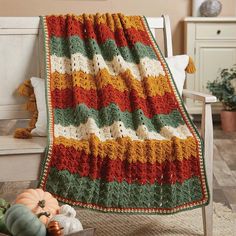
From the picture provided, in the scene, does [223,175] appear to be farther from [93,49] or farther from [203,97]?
[93,49]

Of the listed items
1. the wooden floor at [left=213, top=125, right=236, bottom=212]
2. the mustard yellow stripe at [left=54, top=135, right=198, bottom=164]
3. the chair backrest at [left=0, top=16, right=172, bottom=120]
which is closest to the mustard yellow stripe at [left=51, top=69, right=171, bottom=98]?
the chair backrest at [left=0, top=16, right=172, bottom=120]

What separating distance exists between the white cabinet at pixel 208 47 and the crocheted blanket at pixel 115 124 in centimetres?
167

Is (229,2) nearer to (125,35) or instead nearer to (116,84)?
(125,35)

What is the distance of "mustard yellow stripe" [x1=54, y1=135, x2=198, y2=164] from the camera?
72.5 inches

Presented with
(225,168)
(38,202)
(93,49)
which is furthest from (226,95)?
(38,202)

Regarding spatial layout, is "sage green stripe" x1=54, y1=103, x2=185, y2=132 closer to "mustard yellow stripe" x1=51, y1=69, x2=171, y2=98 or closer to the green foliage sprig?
"mustard yellow stripe" x1=51, y1=69, x2=171, y2=98

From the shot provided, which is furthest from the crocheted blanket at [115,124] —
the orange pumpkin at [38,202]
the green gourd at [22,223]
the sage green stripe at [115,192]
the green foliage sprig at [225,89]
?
the green foliage sprig at [225,89]

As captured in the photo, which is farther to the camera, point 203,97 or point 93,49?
point 93,49

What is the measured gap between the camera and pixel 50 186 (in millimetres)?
1853

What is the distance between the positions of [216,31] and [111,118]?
7.48 ft

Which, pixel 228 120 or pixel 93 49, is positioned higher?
pixel 93 49

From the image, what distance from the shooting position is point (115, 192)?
6.06 feet

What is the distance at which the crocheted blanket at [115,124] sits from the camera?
1841 millimetres

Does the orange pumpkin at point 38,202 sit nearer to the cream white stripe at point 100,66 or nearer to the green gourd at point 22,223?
the green gourd at point 22,223
